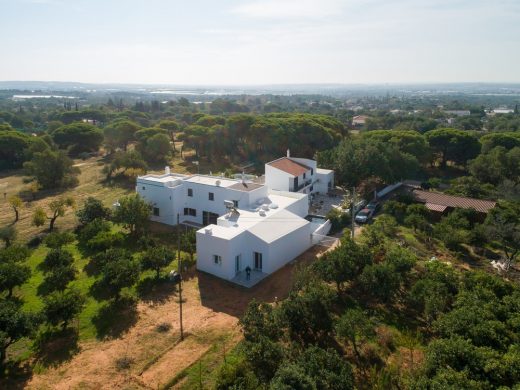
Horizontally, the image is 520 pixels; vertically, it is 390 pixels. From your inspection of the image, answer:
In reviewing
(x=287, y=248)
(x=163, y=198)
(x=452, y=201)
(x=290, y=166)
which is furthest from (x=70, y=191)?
(x=452, y=201)

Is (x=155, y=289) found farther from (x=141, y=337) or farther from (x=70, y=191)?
(x=70, y=191)

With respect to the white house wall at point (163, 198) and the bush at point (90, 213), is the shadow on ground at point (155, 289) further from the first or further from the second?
the bush at point (90, 213)

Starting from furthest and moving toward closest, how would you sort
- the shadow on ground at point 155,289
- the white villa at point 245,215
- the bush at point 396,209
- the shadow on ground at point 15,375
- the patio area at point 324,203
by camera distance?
the patio area at point 324,203 < the bush at point 396,209 < the white villa at point 245,215 < the shadow on ground at point 155,289 < the shadow on ground at point 15,375

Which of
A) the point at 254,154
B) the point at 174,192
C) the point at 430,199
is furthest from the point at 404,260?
the point at 254,154

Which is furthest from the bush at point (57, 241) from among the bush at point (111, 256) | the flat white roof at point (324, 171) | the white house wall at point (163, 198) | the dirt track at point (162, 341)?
the flat white roof at point (324, 171)

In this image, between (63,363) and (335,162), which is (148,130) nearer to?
(335,162)

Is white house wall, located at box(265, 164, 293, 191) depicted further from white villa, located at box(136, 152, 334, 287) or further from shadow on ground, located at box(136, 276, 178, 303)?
shadow on ground, located at box(136, 276, 178, 303)

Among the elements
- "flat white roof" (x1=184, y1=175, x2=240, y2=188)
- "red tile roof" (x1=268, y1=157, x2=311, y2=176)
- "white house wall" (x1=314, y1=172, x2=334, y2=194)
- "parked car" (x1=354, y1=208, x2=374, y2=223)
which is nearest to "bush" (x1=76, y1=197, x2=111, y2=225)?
"flat white roof" (x1=184, y1=175, x2=240, y2=188)
